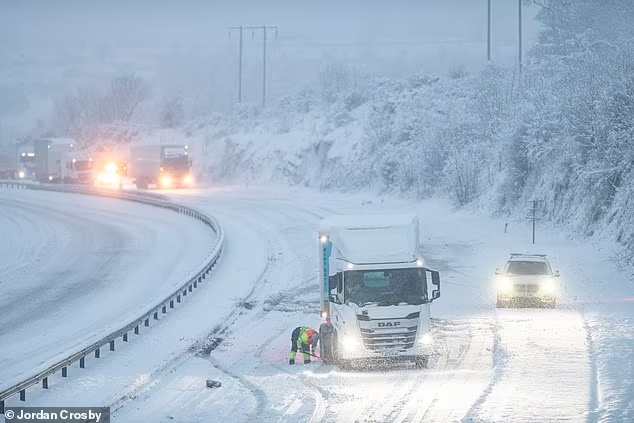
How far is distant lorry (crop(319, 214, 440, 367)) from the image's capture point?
20.4 m

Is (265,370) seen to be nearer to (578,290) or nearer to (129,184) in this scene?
(578,290)

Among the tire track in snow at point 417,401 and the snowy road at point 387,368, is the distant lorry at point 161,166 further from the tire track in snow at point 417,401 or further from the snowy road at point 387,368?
the tire track in snow at point 417,401

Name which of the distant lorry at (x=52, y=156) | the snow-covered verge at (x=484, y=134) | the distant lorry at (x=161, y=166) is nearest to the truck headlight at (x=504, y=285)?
the snow-covered verge at (x=484, y=134)

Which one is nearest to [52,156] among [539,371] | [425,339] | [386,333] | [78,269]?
[78,269]

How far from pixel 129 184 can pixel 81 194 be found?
63.4 ft

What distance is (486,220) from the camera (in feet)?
194

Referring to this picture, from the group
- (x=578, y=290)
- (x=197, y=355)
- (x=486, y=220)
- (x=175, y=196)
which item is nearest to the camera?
(x=197, y=355)

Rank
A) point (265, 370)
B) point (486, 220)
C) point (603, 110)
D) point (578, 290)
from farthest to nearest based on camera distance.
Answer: point (486, 220), point (603, 110), point (578, 290), point (265, 370)

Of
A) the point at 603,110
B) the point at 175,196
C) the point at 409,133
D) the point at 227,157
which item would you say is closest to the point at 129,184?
the point at 227,157

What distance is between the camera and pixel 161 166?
303 ft

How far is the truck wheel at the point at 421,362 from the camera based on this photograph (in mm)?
20688

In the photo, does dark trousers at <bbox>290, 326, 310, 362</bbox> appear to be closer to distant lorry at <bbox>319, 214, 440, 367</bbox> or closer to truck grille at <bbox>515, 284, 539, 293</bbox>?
distant lorry at <bbox>319, 214, 440, 367</bbox>

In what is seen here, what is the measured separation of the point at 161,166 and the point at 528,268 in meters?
66.3

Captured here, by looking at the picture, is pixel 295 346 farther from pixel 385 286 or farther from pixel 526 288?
pixel 526 288
